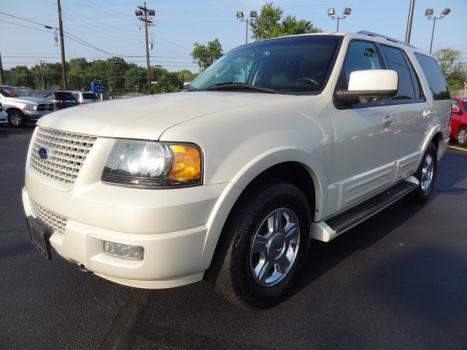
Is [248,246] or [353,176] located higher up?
[353,176]

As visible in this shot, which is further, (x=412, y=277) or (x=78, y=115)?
(x=412, y=277)

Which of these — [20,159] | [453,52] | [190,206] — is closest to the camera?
[190,206]

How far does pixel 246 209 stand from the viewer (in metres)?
2.19

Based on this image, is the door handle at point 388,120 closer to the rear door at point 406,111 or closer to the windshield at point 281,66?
the rear door at point 406,111

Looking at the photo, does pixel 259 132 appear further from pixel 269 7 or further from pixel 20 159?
pixel 269 7

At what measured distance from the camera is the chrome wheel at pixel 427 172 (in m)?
4.95

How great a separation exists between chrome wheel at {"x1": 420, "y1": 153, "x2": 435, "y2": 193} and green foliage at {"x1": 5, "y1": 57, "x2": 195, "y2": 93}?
82.6 metres

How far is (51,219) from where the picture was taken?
221 cm

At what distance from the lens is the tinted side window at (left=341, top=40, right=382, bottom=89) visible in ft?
9.96

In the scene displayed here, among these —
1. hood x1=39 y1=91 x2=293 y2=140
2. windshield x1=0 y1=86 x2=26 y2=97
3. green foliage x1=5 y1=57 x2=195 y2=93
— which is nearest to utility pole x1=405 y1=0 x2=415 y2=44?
hood x1=39 y1=91 x2=293 y2=140

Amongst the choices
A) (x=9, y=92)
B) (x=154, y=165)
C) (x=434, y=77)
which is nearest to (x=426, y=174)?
(x=434, y=77)

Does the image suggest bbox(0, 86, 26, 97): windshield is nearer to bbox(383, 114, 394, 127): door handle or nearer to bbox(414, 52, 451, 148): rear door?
bbox(414, 52, 451, 148): rear door

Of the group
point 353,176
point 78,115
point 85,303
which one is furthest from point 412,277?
point 78,115

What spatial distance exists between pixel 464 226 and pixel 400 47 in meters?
2.14
